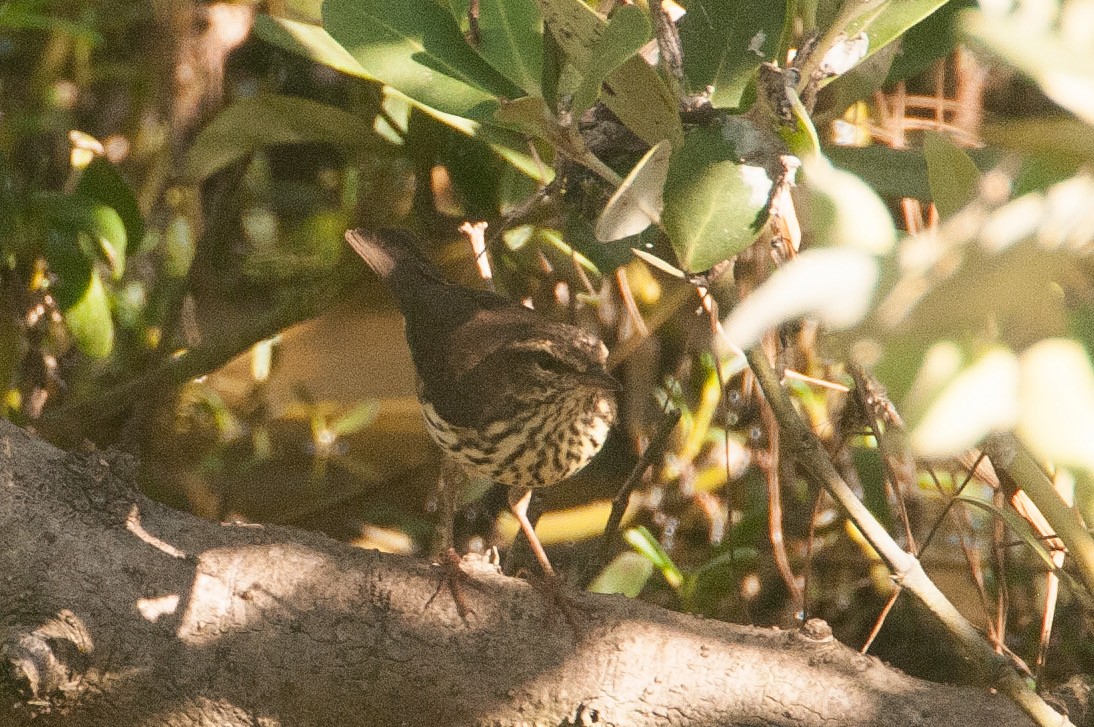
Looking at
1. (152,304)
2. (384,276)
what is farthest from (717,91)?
(152,304)

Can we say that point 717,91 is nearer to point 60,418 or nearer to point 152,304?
point 60,418

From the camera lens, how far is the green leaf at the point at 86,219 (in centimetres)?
212

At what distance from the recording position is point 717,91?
1.28 m

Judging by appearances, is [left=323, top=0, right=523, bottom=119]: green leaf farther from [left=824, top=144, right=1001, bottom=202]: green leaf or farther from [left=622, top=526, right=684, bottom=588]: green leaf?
[left=622, top=526, right=684, bottom=588]: green leaf

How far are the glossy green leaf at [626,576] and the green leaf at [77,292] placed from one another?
0.98 metres

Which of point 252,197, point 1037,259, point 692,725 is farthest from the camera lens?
point 252,197

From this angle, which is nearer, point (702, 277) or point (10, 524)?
point (702, 277)

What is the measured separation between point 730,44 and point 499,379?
43.2 inches

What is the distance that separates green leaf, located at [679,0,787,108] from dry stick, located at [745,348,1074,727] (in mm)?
293

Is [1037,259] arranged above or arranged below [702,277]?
above

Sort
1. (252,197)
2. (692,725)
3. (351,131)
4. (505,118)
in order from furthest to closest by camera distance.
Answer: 1. (252,197)
2. (351,131)
3. (692,725)
4. (505,118)

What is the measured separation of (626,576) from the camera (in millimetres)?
1975

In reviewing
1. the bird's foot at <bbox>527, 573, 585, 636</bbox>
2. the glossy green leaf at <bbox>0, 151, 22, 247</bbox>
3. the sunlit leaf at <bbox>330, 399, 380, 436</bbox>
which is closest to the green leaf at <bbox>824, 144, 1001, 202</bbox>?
the bird's foot at <bbox>527, 573, 585, 636</bbox>

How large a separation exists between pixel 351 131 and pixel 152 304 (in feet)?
2.89
